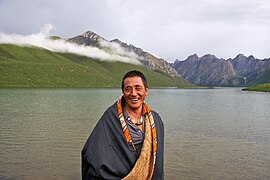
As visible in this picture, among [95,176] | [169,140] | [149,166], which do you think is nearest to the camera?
[95,176]

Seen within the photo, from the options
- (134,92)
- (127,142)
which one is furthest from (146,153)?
(134,92)

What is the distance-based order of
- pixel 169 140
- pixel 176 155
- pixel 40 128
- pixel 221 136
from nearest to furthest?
pixel 176 155 → pixel 169 140 → pixel 221 136 → pixel 40 128

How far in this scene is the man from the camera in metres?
4.53

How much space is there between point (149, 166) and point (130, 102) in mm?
1189

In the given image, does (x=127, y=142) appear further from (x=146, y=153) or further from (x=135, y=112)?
(x=135, y=112)

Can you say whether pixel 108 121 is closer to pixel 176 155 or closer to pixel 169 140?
pixel 176 155

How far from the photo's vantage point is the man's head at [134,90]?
4863mm

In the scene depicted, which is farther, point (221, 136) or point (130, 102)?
point (221, 136)

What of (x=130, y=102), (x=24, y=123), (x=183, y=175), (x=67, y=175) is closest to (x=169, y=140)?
(x=183, y=175)

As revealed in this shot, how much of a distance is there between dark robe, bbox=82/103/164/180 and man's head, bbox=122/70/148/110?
340 mm

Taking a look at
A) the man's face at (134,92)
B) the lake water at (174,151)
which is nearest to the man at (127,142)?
the man's face at (134,92)

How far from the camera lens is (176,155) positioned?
19609 millimetres

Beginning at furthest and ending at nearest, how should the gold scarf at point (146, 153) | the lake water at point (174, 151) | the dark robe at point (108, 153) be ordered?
the lake water at point (174, 151) → the gold scarf at point (146, 153) → the dark robe at point (108, 153)

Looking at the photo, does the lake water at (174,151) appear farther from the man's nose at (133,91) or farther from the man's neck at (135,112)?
the man's nose at (133,91)
